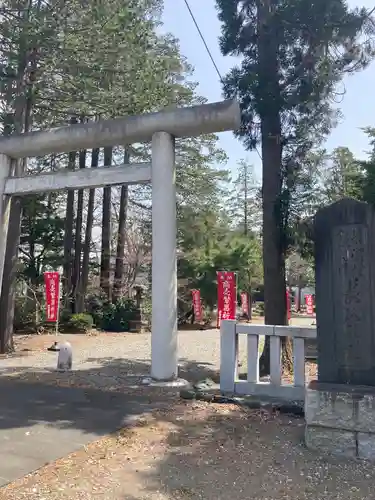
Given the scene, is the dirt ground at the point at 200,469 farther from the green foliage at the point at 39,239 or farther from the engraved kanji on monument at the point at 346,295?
the green foliage at the point at 39,239

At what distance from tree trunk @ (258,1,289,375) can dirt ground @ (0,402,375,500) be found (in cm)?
318

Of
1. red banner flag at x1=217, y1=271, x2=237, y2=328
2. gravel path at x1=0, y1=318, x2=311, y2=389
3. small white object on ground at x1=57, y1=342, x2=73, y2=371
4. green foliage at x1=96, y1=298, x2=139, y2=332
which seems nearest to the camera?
gravel path at x1=0, y1=318, x2=311, y2=389

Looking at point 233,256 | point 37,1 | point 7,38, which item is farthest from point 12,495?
point 233,256

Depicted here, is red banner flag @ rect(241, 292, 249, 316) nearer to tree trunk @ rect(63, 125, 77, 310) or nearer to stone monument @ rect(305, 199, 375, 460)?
tree trunk @ rect(63, 125, 77, 310)

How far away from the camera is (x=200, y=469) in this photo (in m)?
3.95

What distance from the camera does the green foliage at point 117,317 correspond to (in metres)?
20.0

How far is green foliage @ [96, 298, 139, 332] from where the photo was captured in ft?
65.7

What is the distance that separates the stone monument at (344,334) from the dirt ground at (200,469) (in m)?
0.25

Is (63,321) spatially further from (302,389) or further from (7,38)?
(302,389)

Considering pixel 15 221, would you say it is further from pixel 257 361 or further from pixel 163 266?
pixel 257 361

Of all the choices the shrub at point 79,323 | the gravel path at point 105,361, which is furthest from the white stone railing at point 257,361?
the shrub at point 79,323

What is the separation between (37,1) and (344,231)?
9074mm

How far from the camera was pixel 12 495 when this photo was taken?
3314mm

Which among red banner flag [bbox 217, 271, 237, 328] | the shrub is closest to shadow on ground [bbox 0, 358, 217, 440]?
red banner flag [bbox 217, 271, 237, 328]
